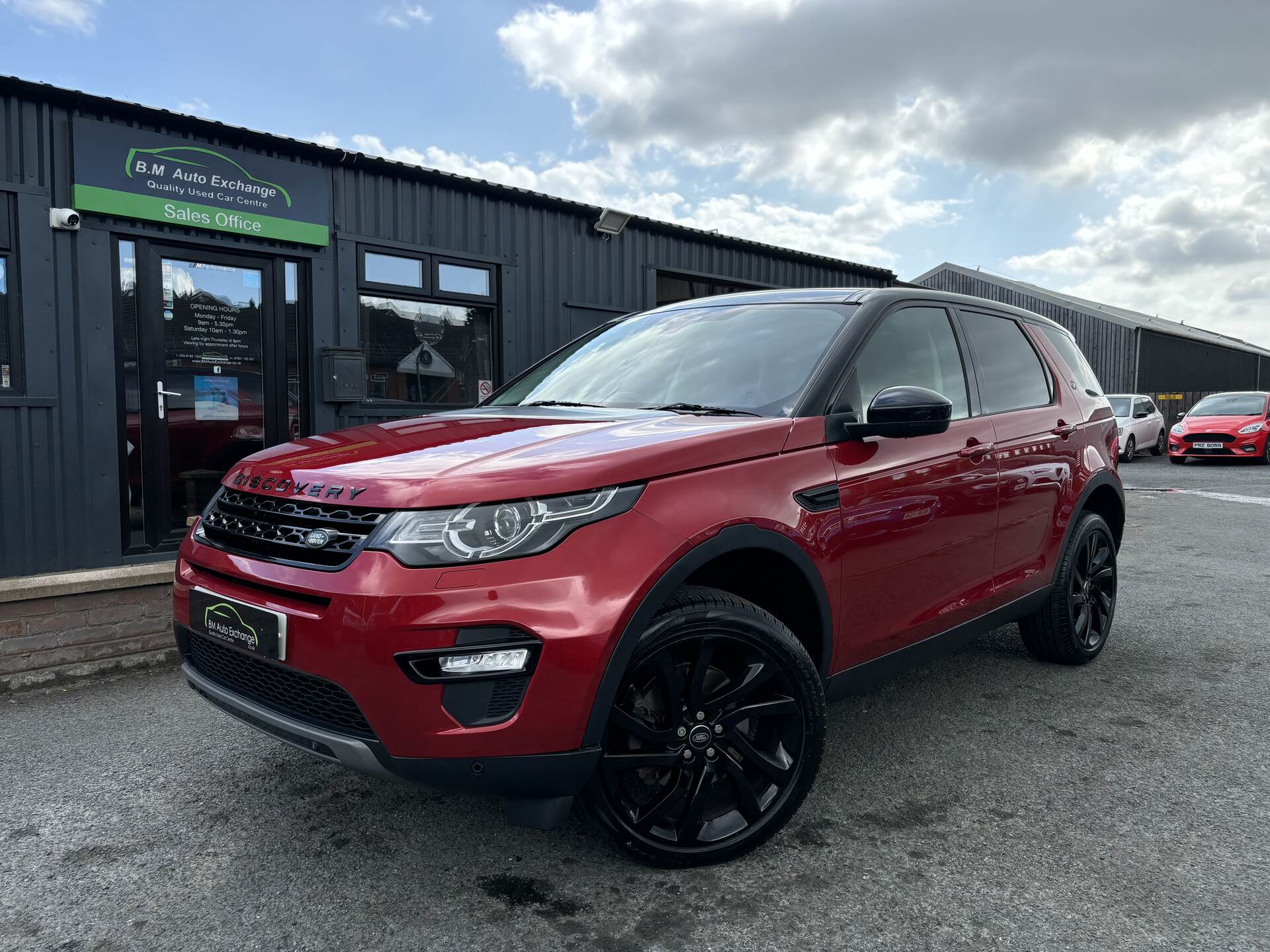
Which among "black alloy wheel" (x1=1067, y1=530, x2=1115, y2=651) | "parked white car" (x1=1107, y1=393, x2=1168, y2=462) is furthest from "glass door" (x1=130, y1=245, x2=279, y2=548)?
"parked white car" (x1=1107, y1=393, x2=1168, y2=462)

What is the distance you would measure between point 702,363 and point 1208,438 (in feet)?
62.0

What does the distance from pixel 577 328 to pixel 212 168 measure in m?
3.51

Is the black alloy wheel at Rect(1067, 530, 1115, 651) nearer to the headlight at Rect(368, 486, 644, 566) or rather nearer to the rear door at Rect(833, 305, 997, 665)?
the rear door at Rect(833, 305, 997, 665)

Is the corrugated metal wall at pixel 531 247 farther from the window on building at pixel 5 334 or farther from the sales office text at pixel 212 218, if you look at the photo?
the window on building at pixel 5 334

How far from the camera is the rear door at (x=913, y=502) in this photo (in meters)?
2.77

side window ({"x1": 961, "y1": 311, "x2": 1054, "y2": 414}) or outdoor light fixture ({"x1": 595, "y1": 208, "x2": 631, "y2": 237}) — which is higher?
outdoor light fixture ({"x1": 595, "y1": 208, "x2": 631, "y2": 237})

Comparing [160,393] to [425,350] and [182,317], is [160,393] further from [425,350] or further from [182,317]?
[425,350]

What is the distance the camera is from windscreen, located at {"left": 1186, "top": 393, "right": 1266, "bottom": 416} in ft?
60.5

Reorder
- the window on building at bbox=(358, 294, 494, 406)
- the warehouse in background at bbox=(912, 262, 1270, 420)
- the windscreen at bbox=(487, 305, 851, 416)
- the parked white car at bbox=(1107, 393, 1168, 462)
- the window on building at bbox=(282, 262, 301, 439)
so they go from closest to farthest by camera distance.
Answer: the windscreen at bbox=(487, 305, 851, 416)
the window on building at bbox=(282, 262, 301, 439)
the window on building at bbox=(358, 294, 494, 406)
the parked white car at bbox=(1107, 393, 1168, 462)
the warehouse in background at bbox=(912, 262, 1270, 420)

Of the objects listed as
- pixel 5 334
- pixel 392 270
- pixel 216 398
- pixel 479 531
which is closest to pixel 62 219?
pixel 5 334

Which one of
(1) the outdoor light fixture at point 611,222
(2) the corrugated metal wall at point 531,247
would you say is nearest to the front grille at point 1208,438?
(2) the corrugated metal wall at point 531,247

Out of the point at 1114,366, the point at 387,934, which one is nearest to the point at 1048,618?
the point at 387,934

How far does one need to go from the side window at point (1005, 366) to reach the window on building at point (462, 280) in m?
4.97

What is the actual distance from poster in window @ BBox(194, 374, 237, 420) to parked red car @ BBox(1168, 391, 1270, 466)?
18711 mm
